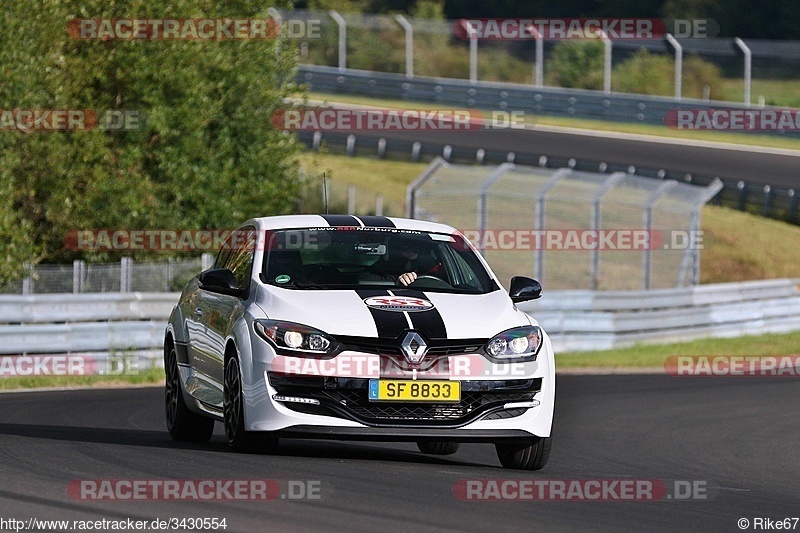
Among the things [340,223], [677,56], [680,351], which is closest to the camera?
[340,223]

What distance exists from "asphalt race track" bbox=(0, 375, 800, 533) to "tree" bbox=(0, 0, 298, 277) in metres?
7.62

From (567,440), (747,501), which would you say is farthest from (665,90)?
(747,501)

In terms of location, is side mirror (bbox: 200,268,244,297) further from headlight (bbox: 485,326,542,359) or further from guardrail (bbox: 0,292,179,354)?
guardrail (bbox: 0,292,179,354)

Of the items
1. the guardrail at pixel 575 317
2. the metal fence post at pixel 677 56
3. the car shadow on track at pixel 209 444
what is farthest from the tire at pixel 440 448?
the metal fence post at pixel 677 56

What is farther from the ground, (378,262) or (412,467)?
(378,262)

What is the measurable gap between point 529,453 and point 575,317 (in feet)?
44.2

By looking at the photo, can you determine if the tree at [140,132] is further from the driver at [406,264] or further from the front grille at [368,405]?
the front grille at [368,405]

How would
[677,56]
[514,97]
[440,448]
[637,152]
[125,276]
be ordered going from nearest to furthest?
1. [440,448]
2. [125,276]
3. [637,152]
4. [677,56]
5. [514,97]

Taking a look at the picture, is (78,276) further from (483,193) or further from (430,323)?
(430,323)

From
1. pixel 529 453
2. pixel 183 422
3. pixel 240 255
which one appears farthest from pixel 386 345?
pixel 183 422

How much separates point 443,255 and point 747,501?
288 centimetres

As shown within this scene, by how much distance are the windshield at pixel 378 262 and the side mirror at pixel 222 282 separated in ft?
0.65

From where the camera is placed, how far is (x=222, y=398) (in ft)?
33.0

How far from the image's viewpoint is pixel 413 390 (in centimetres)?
918
